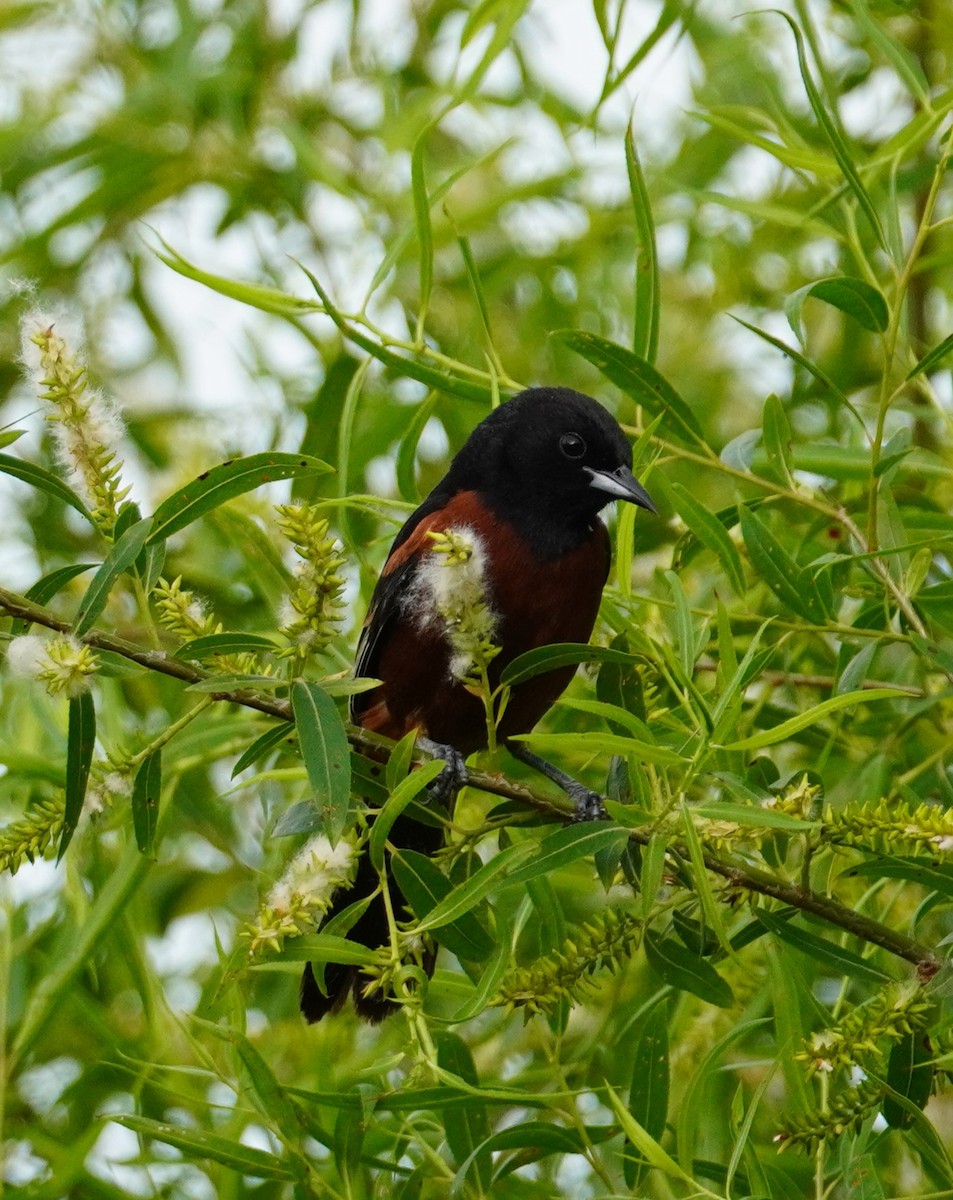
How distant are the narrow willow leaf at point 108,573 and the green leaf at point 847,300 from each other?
3.34 feet

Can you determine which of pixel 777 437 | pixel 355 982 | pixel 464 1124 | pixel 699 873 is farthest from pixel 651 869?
pixel 355 982

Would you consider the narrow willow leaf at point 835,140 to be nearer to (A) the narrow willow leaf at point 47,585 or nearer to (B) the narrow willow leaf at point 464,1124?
(A) the narrow willow leaf at point 47,585

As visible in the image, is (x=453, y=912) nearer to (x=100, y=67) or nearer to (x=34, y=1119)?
(x=34, y=1119)

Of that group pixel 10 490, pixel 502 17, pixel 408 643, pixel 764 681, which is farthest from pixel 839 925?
pixel 10 490

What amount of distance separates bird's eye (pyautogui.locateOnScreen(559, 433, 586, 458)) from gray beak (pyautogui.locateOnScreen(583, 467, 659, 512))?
0.05m

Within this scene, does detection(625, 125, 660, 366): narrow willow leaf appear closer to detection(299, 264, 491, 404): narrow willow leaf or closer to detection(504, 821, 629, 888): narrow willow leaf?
detection(299, 264, 491, 404): narrow willow leaf

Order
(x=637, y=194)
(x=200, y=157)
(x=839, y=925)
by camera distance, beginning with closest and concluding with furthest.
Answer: (x=839, y=925)
(x=637, y=194)
(x=200, y=157)

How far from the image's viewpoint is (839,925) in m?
2.27

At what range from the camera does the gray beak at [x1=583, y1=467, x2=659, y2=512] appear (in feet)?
9.97

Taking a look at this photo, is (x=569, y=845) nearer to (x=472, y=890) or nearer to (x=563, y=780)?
(x=472, y=890)

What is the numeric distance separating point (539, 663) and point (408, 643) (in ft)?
3.69

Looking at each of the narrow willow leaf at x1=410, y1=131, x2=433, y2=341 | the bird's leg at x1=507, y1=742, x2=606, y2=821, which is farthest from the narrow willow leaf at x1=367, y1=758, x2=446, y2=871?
the narrow willow leaf at x1=410, y1=131, x2=433, y2=341

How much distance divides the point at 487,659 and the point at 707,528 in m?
0.55

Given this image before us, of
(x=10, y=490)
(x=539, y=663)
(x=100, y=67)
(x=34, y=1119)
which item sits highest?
(x=100, y=67)
